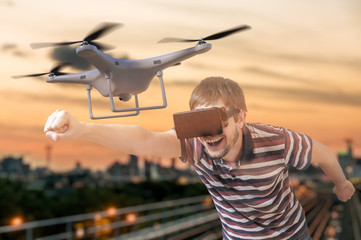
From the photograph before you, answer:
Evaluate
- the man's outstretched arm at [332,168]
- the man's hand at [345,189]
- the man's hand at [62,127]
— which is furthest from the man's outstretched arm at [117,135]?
the man's hand at [345,189]

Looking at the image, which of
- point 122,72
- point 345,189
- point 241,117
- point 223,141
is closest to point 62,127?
point 122,72

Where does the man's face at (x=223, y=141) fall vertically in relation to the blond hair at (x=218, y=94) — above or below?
below

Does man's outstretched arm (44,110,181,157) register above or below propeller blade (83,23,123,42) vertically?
below

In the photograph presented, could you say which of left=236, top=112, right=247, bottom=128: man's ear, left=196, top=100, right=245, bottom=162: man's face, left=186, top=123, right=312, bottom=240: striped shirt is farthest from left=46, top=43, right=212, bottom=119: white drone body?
left=186, top=123, right=312, bottom=240: striped shirt

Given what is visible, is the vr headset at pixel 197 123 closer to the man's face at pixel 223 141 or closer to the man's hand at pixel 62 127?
the man's face at pixel 223 141

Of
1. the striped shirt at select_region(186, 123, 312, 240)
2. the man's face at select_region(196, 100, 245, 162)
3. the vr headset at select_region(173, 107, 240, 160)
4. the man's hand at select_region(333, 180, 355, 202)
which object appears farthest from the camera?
the man's hand at select_region(333, 180, 355, 202)

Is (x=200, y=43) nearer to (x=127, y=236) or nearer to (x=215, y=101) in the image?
(x=215, y=101)

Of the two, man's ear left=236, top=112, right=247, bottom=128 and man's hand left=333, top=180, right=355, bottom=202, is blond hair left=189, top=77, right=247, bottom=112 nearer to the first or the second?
man's ear left=236, top=112, right=247, bottom=128

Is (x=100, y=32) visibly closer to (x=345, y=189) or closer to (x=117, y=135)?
(x=117, y=135)
